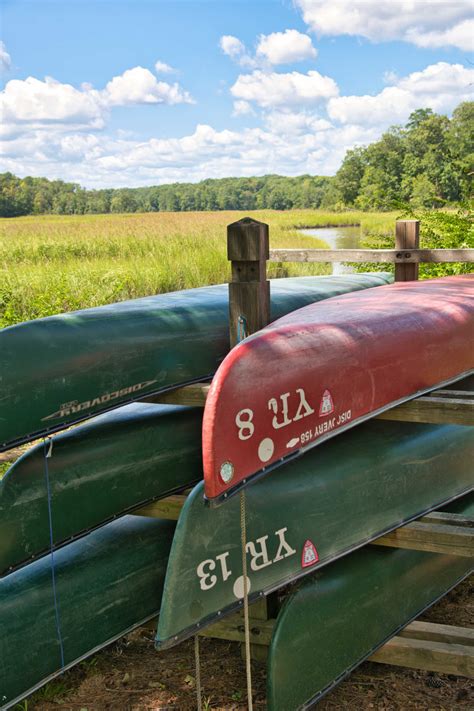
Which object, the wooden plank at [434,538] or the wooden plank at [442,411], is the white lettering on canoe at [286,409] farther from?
the wooden plank at [434,538]

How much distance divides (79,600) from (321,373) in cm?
125

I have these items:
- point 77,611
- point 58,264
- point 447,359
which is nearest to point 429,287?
point 447,359

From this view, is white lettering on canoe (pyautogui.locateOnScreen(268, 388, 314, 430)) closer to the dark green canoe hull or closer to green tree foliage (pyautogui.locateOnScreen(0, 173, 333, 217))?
the dark green canoe hull

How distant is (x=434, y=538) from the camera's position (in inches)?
107

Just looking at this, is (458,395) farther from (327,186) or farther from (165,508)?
(327,186)

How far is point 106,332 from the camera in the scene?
3186 millimetres

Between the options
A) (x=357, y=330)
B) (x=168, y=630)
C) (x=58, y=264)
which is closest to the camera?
(x=168, y=630)

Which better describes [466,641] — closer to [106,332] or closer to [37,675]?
[37,675]

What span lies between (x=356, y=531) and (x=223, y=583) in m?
0.62

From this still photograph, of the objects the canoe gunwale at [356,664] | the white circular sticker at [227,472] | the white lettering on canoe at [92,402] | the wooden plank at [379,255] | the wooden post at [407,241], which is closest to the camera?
the white circular sticker at [227,472]

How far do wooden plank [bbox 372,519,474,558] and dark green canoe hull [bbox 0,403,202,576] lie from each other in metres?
0.98

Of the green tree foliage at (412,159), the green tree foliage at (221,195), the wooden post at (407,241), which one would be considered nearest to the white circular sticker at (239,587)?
the wooden post at (407,241)

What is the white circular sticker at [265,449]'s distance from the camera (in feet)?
7.81

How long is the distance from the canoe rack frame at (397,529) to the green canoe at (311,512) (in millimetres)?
201
